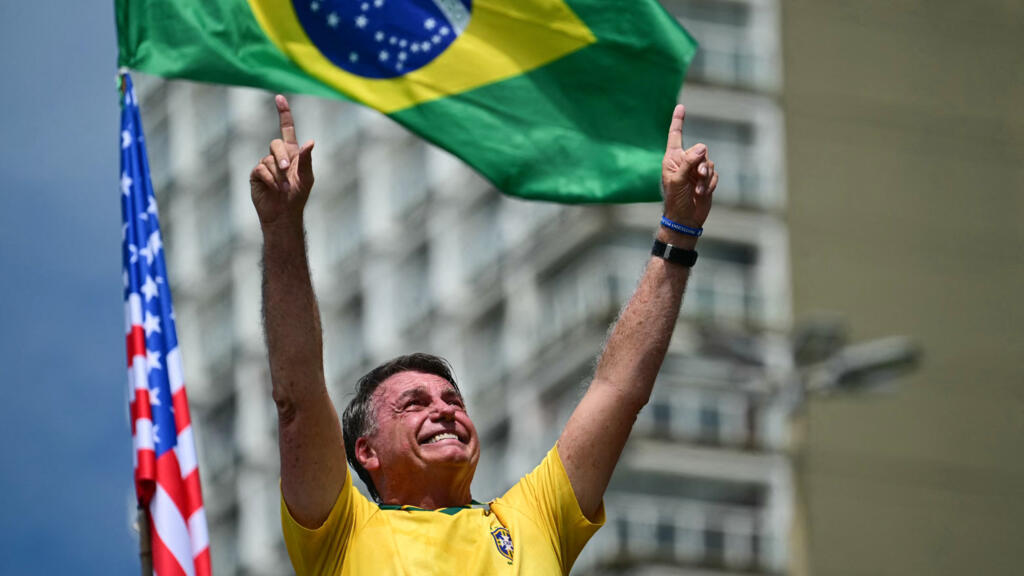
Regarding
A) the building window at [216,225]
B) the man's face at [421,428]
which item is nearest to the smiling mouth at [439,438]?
the man's face at [421,428]

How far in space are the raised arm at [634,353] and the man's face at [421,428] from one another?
0.46 m

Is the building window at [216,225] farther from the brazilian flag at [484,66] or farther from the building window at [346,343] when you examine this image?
the brazilian flag at [484,66]

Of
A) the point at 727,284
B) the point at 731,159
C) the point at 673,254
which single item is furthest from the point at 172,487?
the point at 731,159

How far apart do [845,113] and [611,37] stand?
47.5m

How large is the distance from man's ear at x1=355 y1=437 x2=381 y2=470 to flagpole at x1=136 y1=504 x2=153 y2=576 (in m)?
1.63

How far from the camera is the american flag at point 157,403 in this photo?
12477 millimetres

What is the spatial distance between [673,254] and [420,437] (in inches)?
56.6

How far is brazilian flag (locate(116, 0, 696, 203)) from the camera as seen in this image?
14.7 metres

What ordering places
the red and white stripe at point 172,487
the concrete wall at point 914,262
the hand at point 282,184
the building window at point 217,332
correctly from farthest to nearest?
the building window at point 217,332
the concrete wall at point 914,262
the red and white stripe at point 172,487
the hand at point 282,184

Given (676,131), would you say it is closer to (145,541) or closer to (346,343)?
(145,541)

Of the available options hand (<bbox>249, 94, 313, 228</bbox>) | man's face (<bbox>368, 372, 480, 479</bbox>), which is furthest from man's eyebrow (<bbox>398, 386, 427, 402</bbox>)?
hand (<bbox>249, 94, 313, 228</bbox>)

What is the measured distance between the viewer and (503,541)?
10734mm

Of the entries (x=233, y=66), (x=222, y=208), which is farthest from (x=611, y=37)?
(x=222, y=208)

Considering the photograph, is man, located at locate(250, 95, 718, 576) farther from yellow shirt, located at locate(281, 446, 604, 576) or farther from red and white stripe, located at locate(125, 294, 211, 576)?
red and white stripe, located at locate(125, 294, 211, 576)
